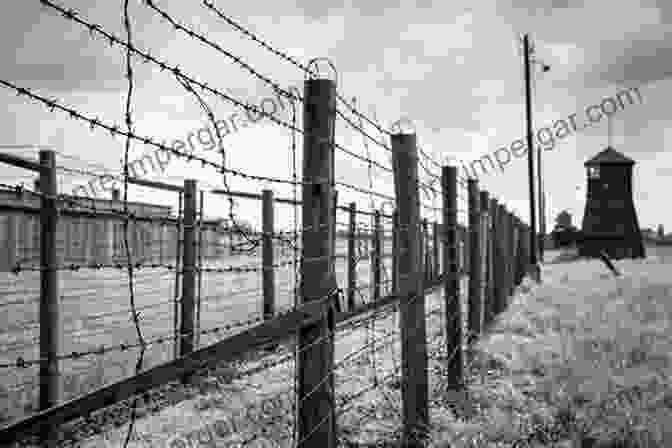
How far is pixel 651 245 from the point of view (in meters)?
43.3

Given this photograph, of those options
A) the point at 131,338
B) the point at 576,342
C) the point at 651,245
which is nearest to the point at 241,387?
the point at 131,338

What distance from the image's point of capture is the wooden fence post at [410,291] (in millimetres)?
3193

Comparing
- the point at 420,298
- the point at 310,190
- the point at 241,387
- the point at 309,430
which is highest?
the point at 310,190

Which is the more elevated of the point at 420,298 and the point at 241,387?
the point at 420,298

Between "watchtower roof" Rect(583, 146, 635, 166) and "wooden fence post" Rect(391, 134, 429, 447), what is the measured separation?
99.5 feet

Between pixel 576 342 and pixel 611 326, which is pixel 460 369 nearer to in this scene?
pixel 576 342

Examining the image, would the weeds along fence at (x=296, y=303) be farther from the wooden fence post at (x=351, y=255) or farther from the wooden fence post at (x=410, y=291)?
the wooden fence post at (x=351, y=255)

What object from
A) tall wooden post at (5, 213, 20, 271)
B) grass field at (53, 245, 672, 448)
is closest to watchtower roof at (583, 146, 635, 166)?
grass field at (53, 245, 672, 448)

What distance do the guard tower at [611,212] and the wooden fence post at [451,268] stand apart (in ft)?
89.3

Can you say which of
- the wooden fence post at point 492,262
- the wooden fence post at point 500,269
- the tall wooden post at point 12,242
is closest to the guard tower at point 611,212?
the wooden fence post at point 500,269

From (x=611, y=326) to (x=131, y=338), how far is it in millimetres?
6628

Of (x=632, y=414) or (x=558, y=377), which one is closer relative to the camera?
(x=632, y=414)

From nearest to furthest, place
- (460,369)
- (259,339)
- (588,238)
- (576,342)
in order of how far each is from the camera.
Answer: (259,339) < (460,369) < (576,342) < (588,238)

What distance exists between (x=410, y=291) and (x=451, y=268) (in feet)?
4.57
